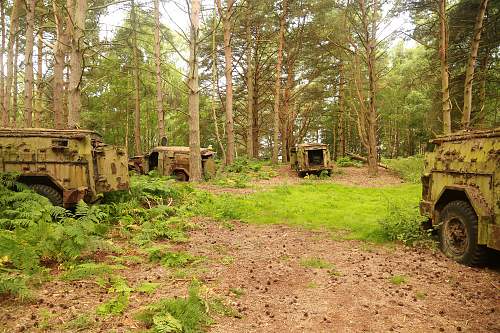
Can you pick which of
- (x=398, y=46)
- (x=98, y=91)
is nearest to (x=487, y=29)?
(x=98, y=91)

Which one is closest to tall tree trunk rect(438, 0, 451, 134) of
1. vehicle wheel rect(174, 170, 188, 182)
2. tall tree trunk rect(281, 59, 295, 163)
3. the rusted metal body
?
the rusted metal body

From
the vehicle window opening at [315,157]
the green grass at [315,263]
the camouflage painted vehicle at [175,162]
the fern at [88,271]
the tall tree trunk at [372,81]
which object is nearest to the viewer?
the fern at [88,271]

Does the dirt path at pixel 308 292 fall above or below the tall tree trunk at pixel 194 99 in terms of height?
below

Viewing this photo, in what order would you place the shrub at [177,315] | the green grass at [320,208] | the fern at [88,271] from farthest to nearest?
1. the green grass at [320,208]
2. the fern at [88,271]
3. the shrub at [177,315]

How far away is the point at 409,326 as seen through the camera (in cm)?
406

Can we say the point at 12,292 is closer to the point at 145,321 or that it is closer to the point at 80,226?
the point at 145,321

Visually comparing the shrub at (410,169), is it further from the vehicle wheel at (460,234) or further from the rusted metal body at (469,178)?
the vehicle wheel at (460,234)

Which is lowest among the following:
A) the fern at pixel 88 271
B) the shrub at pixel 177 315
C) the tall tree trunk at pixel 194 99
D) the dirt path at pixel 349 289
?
the dirt path at pixel 349 289

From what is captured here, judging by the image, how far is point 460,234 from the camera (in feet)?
20.9

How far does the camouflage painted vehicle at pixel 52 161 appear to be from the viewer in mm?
8039

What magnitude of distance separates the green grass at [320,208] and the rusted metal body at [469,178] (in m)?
1.26

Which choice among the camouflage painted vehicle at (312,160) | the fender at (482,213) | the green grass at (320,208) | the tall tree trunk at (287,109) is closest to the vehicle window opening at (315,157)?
the camouflage painted vehicle at (312,160)

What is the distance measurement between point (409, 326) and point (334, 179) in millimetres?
→ 14107

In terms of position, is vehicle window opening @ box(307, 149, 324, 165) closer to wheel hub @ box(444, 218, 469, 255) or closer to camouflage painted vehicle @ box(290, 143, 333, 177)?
camouflage painted vehicle @ box(290, 143, 333, 177)
